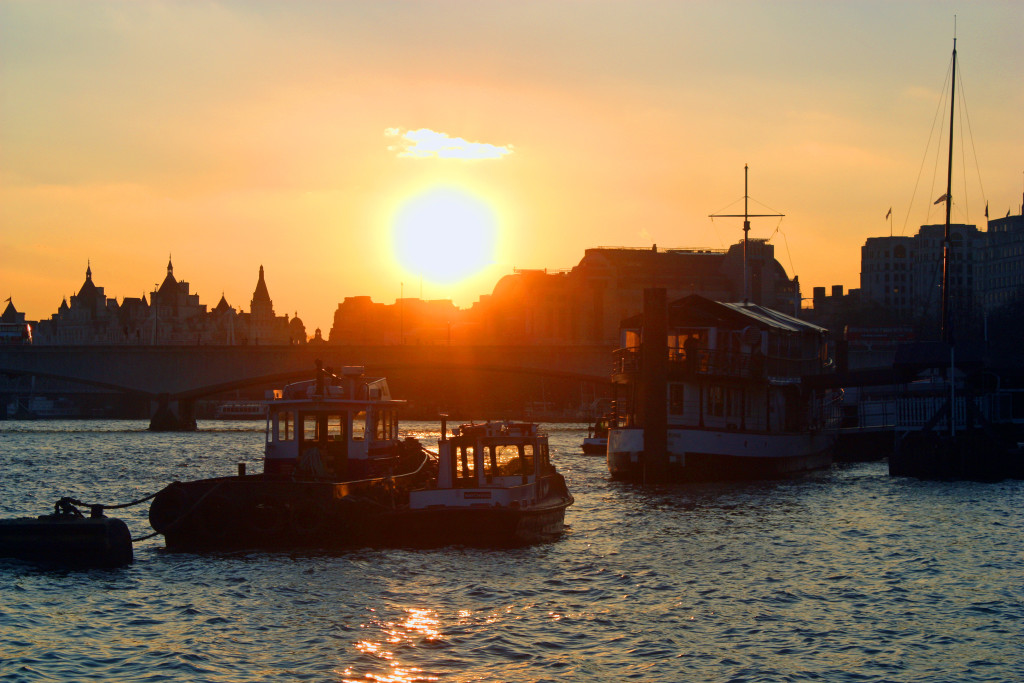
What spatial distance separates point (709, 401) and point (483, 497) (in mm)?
24525

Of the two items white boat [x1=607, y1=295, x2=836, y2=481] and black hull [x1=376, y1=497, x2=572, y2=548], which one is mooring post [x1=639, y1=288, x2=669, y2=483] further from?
black hull [x1=376, y1=497, x2=572, y2=548]

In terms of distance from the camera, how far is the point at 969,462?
5450cm

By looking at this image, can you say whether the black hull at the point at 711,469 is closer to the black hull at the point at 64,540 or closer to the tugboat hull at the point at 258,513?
the tugboat hull at the point at 258,513

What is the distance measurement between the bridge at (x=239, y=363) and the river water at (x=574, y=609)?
207 ft

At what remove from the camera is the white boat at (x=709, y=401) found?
51.3 m

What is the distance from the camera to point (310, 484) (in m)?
29.8

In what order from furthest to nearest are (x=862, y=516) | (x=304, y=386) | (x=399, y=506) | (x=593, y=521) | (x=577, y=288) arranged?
1. (x=577, y=288)
2. (x=862, y=516)
3. (x=593, y=521)
4. (x=304, y=386)
5. (x=399, y=506)

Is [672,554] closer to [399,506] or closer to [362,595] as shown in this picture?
[399,506]

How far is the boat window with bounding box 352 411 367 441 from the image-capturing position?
34562 mm

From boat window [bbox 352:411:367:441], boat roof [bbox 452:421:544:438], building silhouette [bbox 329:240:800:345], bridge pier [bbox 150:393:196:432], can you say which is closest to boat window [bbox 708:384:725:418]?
boat roof [bbox 452:421:544:438]

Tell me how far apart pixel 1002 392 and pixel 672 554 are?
3931 cm

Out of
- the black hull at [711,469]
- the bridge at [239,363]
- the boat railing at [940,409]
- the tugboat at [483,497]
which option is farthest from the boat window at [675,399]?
the bridge at [239,363]

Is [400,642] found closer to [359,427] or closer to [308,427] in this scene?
[308,427]

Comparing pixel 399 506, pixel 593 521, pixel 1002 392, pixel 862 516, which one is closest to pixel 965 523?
pixel 862 516
